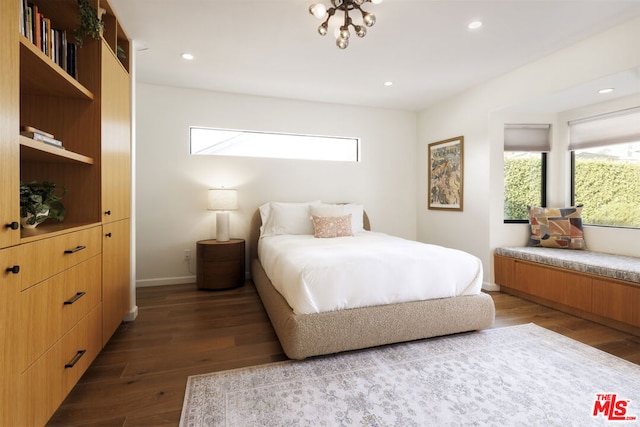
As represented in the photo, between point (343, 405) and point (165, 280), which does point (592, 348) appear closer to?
point (343, 405)

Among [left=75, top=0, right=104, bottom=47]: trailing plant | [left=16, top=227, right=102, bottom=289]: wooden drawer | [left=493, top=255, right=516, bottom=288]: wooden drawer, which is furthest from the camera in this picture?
[left=493, top=255, right=516, bottom=288]: wooden drawer

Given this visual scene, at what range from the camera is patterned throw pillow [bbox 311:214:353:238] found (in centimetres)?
340

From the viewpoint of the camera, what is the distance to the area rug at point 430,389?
1435 millimetres

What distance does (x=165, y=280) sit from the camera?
12.2 ft

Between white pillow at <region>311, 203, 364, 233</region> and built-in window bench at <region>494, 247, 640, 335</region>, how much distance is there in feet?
5.63

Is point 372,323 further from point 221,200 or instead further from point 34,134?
point 221,200

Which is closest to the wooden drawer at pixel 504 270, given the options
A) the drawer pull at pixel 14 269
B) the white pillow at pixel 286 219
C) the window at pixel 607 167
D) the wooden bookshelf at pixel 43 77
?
the window at pixel 607 167

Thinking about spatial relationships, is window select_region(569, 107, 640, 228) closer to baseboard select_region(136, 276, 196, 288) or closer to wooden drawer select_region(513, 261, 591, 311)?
wooden drawer select_region(513, 261, 591, 311)

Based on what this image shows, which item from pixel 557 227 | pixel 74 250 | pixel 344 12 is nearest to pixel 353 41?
pixel 344 12

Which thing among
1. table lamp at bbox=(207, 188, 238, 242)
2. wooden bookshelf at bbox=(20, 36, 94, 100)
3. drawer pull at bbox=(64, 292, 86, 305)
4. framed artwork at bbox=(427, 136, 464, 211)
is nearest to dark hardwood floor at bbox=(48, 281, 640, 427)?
drawer pull at bbox=(64, 292, 86, 305)

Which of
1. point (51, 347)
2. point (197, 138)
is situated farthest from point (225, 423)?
point (197, 138)

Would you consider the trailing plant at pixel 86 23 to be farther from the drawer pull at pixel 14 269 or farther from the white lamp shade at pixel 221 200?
the white lamp shade at pixel 221 200

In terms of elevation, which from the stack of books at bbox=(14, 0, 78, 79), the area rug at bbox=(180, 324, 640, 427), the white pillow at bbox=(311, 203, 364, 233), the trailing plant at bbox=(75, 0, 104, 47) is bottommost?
the area rug at bbox=(180, 324, 640, 427)

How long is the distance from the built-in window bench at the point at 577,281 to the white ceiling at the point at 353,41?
2.03 m
